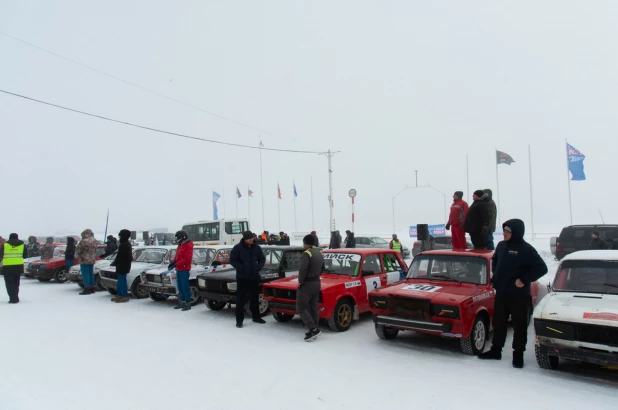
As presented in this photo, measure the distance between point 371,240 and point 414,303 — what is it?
20.1 meters

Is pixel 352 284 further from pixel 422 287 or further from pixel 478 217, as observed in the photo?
pixel 478 217

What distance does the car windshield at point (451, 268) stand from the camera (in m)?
7.26

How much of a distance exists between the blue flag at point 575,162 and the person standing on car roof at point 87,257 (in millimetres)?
28127

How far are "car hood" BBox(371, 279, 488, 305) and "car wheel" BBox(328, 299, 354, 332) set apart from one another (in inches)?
44.0

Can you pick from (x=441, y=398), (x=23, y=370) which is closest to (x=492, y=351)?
(x=441, y=398)

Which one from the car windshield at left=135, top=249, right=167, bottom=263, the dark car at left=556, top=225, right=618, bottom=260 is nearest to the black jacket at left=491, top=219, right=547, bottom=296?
the car windshield at left=135, top=249, right=167, bottom=263

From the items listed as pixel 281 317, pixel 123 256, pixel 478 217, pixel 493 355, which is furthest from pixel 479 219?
pixel 123 256

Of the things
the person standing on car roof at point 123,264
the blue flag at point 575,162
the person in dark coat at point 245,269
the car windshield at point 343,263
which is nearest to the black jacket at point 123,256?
the person standing on car roof at point 123,264

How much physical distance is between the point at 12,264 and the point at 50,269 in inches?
190

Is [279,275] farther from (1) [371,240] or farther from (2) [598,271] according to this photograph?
(1) [371,240]

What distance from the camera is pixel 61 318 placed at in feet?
31.0

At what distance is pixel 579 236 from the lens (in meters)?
15.9

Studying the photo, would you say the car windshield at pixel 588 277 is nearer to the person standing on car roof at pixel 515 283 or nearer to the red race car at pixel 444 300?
the person standing on car roof at pixel 515 283

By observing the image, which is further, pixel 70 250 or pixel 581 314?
pixel 70 250
